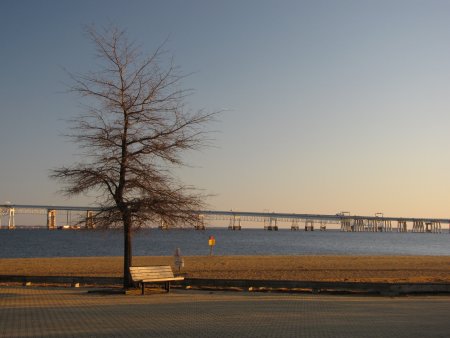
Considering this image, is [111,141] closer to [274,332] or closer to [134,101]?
[134,101]

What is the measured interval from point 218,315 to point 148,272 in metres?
5.06

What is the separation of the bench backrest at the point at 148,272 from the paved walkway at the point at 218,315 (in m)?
0.59

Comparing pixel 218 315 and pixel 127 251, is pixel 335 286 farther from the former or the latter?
pixel 127 251

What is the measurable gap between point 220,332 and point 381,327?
3.23m

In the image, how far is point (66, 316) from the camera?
42.8ft

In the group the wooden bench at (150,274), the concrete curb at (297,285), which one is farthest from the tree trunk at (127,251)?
the concrete curb at (297,285)

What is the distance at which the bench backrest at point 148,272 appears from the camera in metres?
17.6


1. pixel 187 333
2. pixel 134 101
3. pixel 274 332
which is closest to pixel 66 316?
pixel 187 333

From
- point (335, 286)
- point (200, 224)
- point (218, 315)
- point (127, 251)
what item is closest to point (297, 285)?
point (335, 286)

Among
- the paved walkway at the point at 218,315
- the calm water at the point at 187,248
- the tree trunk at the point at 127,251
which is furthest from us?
the calm water at the point at 187,248

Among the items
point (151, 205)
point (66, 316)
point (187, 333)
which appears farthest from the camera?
point (151, 205)

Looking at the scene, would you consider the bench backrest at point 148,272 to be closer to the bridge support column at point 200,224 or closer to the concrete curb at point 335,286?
the bridge support column at point 200,224

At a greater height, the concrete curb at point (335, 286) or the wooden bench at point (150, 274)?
the wooden bench at point (150, 274)

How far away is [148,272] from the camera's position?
1795 centimetres
